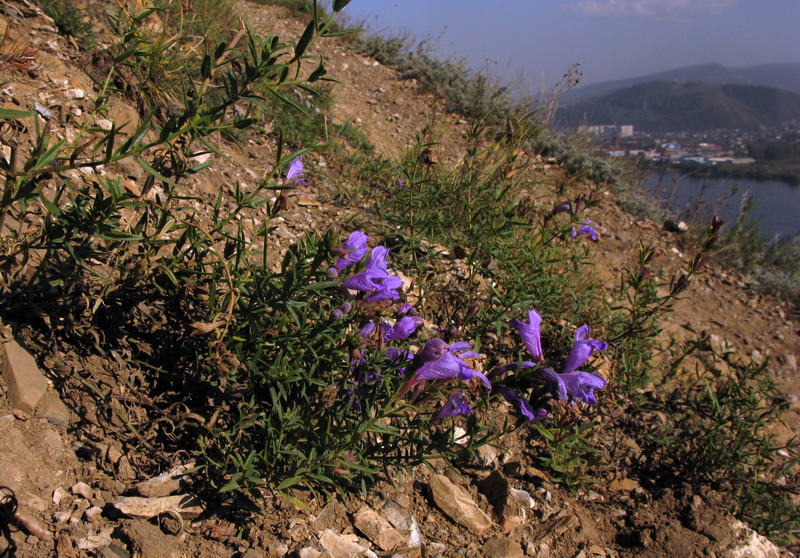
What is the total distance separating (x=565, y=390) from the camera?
6.60 ft

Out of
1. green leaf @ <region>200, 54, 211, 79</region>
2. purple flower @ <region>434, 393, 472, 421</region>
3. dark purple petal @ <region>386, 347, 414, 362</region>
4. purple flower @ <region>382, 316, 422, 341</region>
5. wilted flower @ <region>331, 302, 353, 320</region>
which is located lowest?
purple flower @ <region>434, 393, 472, 421</region>

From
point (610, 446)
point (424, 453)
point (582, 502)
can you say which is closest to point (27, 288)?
point (424, 453)

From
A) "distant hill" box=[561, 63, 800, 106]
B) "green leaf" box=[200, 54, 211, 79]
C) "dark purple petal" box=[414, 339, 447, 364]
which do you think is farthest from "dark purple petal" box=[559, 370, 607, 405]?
"distant hill" box=[561, 63, 800, 106]

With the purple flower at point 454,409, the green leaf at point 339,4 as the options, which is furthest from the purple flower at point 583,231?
the green leaf at point 339,4

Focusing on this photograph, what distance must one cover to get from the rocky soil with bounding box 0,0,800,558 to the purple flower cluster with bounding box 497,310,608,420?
0.44 metres

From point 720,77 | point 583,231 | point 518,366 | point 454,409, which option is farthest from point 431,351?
point 720,77

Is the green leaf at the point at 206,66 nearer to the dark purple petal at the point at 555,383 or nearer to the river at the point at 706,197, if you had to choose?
the dark purple petal at the point at 555,383

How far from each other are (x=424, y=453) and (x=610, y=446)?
4.83ft

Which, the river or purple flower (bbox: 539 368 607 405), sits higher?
the river

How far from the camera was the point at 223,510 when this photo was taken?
1831mm

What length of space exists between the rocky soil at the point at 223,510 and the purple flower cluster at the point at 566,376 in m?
0.44

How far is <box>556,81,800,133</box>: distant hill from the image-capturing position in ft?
80.6

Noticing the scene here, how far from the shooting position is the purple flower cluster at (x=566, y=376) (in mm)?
2014

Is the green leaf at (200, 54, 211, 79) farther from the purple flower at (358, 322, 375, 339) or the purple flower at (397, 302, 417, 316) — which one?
the purple flower at (397, 302, 417, 316)
